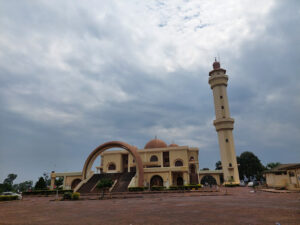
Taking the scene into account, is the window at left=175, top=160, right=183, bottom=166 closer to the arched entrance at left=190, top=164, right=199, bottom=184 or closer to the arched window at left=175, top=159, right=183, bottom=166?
the arched window at left=175, top=159, right=183, bottom=166

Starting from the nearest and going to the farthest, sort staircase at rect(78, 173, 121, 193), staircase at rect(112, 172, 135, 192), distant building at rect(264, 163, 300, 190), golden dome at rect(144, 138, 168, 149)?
distant building at rect(264, 163, 300, 190)
staircase at rect(112, 172, 135, 192)
staircase at rect(78, 173, 121, 193)
golden dome at rect(144, 138, 168, 149)

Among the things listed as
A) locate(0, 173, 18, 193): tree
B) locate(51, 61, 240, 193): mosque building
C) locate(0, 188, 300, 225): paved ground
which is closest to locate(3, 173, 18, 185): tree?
locate(0, 173, 18, 193): tree

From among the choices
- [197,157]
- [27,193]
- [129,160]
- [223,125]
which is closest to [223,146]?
[223,125]

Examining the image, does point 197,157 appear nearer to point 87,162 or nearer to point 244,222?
point 87,162

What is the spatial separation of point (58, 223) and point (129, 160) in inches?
1505

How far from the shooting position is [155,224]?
8.12 meters

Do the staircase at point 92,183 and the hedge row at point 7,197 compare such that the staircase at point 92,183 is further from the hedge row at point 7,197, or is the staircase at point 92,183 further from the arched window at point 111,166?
the hedge row at point 7,197

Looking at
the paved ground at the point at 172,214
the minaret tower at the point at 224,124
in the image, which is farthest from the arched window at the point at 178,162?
the paved ground at the point at 172,214

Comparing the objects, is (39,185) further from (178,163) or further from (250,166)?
(250,166)

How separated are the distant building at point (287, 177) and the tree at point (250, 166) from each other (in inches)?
942

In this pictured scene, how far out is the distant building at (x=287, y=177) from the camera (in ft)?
79.4

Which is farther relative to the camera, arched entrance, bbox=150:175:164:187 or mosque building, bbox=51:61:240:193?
arched entrance, bbox=150:175:164:187

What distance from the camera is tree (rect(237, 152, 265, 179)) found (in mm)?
54250

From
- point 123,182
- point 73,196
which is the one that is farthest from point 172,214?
point 123,182
